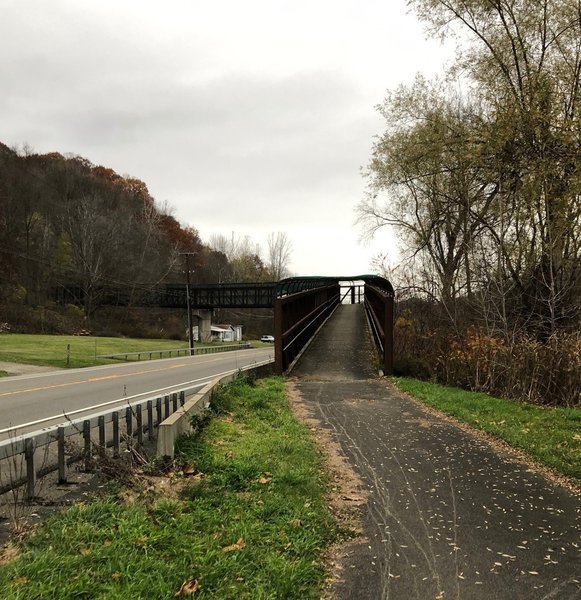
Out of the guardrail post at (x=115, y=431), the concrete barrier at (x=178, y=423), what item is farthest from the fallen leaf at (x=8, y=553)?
the guardrail post at (x=115, y=431)

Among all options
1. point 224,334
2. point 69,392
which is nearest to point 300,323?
point 69,392

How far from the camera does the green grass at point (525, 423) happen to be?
6.78 metres

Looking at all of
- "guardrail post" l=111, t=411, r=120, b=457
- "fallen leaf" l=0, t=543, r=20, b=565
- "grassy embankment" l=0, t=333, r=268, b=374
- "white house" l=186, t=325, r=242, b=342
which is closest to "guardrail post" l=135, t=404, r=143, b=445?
"guardrail post" l=111, t=411, r=120, b=457

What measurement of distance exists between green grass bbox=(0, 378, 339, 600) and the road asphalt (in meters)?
0.43

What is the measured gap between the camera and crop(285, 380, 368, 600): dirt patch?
4023mm

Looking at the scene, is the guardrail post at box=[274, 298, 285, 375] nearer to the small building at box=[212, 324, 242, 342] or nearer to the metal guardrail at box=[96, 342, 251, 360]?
the metal guardrail at box=[96, 342, 251, 360]

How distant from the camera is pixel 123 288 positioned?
73875 millimetres

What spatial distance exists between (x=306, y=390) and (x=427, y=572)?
29.7 feet

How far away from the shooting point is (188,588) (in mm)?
3379

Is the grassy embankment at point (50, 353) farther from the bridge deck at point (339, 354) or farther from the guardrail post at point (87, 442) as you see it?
the guardrail post at point (87, 442)

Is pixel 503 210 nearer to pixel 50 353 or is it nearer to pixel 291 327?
pixel 291 327

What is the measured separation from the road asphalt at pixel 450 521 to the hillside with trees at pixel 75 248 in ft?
156

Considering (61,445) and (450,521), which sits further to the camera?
(61,445)

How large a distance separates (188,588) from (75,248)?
73.0 metres
